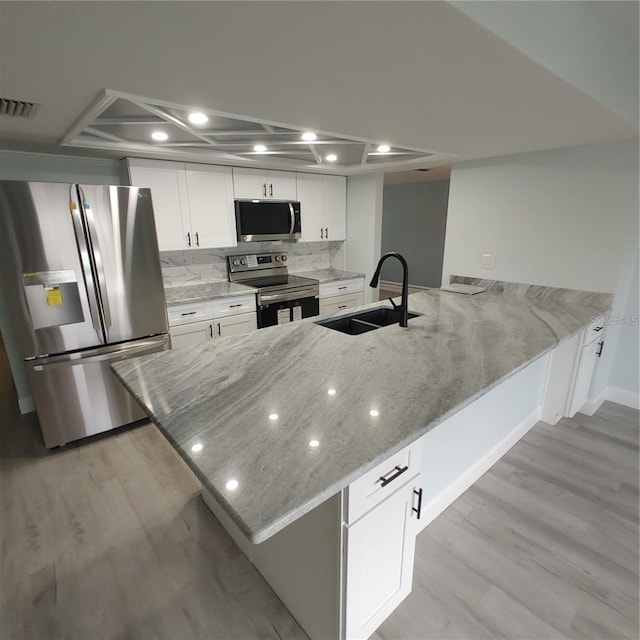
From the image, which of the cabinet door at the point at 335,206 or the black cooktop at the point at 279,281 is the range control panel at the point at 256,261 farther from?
the cabinet door at the point at 335,206

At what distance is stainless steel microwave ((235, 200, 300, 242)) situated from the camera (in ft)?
11.5

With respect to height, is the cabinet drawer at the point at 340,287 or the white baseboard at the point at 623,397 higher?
the cabinet drawer at the point at 340,287

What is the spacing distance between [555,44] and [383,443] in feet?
4.97

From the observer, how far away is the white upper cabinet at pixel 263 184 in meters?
3.45

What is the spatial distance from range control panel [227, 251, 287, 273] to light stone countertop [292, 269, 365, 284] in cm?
33

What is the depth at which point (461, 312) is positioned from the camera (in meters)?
2.37

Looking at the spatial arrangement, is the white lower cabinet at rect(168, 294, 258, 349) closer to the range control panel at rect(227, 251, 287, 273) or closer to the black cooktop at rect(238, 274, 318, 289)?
the black cooktop at rect(238, 274, 318, 289)

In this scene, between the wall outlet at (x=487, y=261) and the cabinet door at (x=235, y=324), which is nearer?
the wall outlet at (x=487, y=261)

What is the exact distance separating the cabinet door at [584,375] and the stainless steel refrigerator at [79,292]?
3183 mm

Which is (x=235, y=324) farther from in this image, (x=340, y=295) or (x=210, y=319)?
(x=340, y=295)

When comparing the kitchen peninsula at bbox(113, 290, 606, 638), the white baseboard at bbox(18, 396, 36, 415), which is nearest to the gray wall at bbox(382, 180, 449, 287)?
the kitchen peninsula at bbox(113, 290, 606, 638)

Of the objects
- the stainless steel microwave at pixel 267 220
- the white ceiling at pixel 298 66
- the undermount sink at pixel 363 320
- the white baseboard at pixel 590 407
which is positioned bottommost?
the white baseboard at pixel 590 407

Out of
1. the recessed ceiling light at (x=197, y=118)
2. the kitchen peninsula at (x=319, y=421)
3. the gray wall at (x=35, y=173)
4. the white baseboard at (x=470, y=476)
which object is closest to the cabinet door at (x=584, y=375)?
the white baseboard at (x=470, y=476)

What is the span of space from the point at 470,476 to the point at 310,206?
3.11 m
